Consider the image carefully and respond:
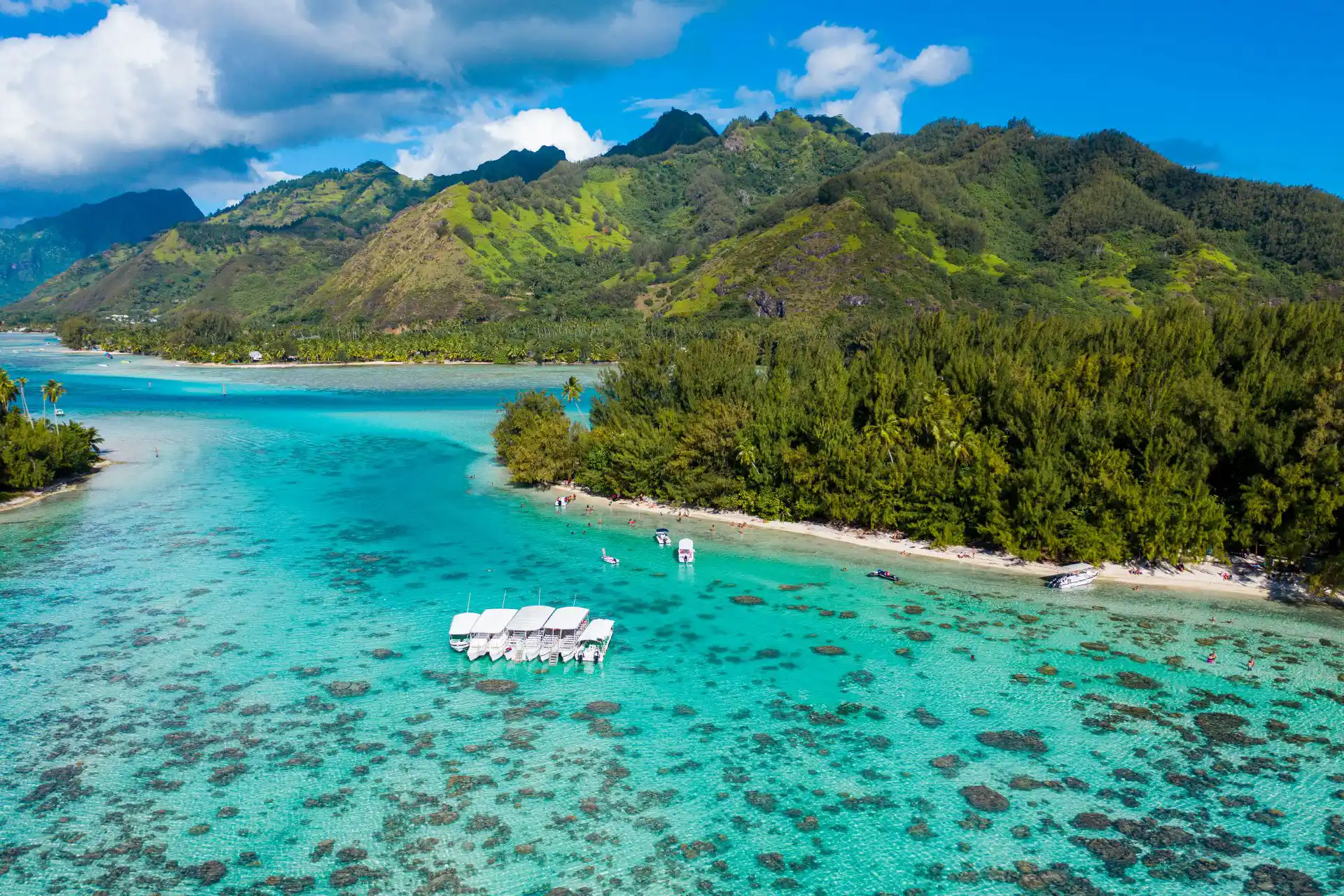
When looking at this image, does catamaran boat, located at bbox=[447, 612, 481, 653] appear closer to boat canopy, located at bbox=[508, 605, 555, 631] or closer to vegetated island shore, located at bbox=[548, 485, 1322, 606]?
boat canopy, located at bbox=[508, 605, 555, 631]

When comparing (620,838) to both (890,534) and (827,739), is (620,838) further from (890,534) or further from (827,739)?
(890,534)

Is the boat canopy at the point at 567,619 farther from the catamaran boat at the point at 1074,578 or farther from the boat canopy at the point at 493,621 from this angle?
the catamaran boat at the point at 1074,578

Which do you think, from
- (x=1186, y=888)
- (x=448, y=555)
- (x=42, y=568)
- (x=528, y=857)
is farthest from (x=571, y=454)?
(x=1186, y=888)

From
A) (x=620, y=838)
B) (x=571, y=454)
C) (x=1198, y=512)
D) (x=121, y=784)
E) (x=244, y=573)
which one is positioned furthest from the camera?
(x=571, y=454)

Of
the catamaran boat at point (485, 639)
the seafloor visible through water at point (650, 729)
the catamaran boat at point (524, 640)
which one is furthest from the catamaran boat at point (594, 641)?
the catamaran boat at point (485, 639)

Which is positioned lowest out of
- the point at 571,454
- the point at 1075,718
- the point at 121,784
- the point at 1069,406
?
the point at 121,784
